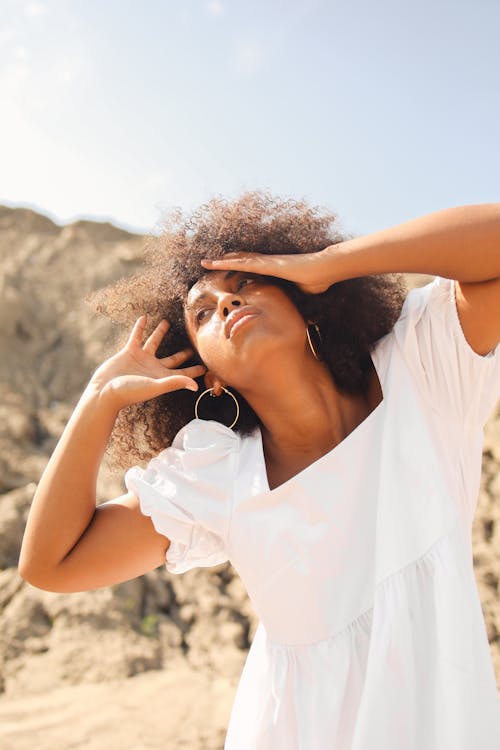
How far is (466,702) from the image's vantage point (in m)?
1.29

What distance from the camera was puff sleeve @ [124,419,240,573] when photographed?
161cm

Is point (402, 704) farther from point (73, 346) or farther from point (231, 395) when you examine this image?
point (73, 346)

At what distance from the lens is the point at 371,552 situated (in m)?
1.54

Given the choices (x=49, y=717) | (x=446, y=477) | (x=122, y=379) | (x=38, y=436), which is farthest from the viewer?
(x=38, y=436)

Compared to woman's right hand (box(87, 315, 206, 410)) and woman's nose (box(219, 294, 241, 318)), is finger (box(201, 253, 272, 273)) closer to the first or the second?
woman's nose (box(219, 294, 241, 318))

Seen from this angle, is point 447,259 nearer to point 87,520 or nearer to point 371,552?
point 371,552

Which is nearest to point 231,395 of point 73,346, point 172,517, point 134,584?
point 172,517

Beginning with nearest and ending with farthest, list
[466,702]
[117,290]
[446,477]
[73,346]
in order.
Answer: [466,702] < [446,477] < [117,290] < [73,346]

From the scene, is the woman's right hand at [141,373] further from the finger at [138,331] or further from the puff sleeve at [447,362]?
the puff sleeve at [447,362]

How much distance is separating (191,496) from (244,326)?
0.43 meters

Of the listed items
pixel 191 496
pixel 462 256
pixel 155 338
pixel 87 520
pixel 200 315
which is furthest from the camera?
pixel 155 338

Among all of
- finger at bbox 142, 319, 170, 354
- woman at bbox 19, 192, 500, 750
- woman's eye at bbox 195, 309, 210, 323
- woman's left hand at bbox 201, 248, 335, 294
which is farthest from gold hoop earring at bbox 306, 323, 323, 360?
finger at bbox 142, 319, 170, 354

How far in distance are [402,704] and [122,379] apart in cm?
100

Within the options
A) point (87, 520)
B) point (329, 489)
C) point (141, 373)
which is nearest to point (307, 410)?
point (329, 489)
